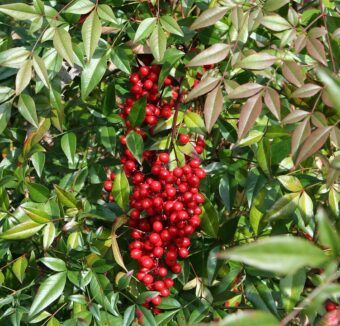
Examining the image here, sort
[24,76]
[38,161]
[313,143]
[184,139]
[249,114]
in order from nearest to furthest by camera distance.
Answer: [313,143] → [249,114] → [24,76] → [184,139] → [38,161]

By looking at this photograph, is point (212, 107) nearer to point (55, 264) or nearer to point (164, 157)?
point (164, 157)

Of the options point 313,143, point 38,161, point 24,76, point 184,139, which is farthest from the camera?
point 38,161

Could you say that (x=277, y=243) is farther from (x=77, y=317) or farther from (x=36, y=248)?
(x=36, y=248)

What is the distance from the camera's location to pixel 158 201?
1.13 metres

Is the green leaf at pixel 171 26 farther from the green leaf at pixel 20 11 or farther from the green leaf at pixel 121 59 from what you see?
the green leaf at pixel 20 11

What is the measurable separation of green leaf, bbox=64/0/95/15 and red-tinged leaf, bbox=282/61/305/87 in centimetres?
40

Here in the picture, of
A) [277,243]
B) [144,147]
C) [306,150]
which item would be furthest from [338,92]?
[144,147]

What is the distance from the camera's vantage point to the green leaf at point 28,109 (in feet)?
3.87

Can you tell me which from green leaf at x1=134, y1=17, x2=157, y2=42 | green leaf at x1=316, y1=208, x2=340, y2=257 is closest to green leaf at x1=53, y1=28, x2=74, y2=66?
green leaf at x1=134, y1=17, x2=157, y2=42

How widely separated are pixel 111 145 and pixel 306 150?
52cm

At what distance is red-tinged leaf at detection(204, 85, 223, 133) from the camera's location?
1051 mm

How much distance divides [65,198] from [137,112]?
0.24m

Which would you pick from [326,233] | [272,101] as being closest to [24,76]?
[272,101]

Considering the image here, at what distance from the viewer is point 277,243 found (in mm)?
434
